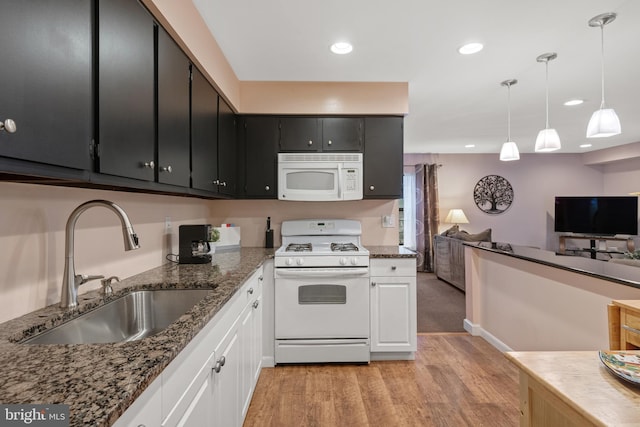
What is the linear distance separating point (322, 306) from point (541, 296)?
163 cm

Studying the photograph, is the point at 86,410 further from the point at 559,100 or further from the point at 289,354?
the point at 559,100

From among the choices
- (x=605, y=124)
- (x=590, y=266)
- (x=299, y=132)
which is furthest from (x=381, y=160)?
(x=590, y=266)

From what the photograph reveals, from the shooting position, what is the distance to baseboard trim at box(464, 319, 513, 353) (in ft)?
9.41

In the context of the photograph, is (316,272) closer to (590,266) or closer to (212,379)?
(212,379)

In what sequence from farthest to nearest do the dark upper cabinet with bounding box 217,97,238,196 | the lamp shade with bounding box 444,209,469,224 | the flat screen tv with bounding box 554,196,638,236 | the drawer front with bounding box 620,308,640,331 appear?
the lamp shade with bounding box 444,209,469,224
the flat screen tv with bounding box 554,196,638,236
the dark upper cabinet with bounding box 217,97,238,196
the drawer front with bounding box 620,308,640,331

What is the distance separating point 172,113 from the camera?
1638mm

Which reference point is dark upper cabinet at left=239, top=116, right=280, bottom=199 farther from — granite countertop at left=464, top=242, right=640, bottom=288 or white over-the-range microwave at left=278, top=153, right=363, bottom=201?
granite countertop at left=464, top=242, right=640, bottom=288

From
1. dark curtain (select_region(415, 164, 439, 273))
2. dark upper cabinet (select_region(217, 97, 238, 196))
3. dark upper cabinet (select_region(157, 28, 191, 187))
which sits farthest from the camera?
dark curtain (select_region(415, 164, 439, 273))

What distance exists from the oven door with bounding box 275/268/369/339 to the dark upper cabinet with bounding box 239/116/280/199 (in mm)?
868

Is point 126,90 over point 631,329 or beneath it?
over

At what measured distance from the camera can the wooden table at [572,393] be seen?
751mm

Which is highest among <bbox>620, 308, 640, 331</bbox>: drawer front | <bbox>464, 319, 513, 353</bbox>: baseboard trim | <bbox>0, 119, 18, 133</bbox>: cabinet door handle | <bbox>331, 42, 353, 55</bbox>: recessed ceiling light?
<bbox>331, 42, 353, 55</bbox>: recessed ceiling light

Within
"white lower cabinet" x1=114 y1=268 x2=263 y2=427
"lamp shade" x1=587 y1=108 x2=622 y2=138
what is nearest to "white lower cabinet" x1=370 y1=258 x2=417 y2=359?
"white lower cabinet" x1=114 y1=268 x2=263 y2=427

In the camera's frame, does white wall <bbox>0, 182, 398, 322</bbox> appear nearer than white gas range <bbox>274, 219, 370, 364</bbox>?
Yes
